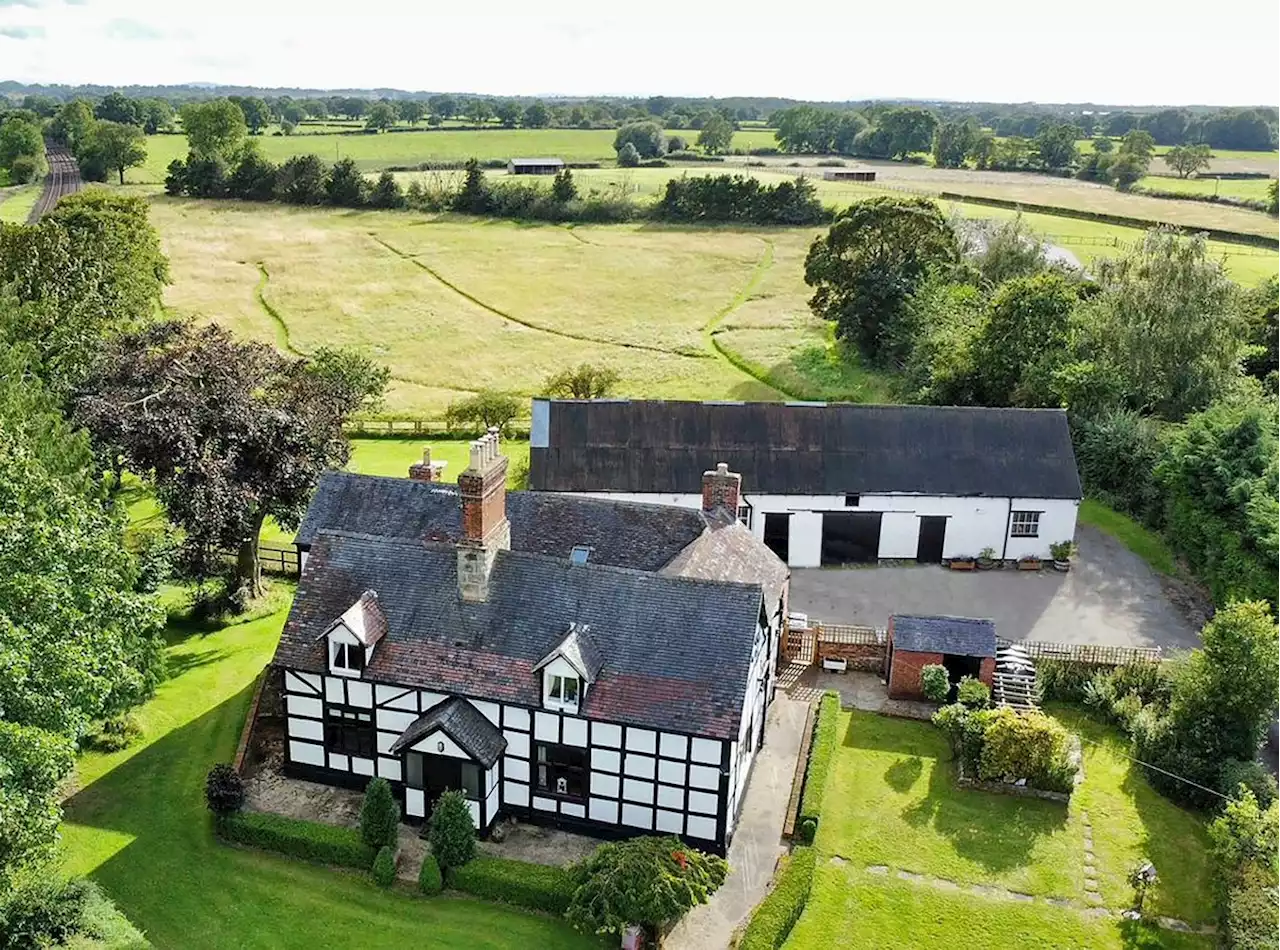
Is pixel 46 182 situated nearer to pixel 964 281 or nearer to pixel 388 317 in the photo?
pixel 388 317

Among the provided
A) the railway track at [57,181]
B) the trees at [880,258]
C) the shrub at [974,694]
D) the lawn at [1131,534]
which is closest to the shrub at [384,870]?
the shrub at [974,694]

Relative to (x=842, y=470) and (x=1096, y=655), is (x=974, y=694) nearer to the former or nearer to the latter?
(x=1096, y=655)

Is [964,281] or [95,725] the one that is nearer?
[95,725]

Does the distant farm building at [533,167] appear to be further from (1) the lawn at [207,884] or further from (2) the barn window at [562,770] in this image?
(2) the barn window at [562,770]

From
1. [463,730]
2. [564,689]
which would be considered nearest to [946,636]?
[564,689]

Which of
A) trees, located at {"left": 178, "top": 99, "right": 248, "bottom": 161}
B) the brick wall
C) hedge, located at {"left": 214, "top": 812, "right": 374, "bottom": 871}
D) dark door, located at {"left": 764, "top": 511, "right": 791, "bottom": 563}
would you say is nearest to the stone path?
the brick wall

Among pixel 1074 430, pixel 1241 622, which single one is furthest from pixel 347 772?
pixel 1074 430

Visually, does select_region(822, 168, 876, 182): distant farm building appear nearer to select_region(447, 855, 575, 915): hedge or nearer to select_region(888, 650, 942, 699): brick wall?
select_region(888, 650, 942, 699): brick wall
